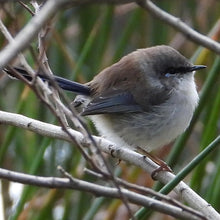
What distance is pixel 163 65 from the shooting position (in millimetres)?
3355

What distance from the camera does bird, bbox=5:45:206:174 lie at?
3186 mm

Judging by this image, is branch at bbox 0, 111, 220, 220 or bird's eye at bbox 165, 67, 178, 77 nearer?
branch at bbox 0, 111, 220, 220

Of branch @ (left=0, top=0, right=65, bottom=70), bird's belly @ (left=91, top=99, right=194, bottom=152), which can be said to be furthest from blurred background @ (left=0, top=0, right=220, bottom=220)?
branch @ (left=0, top=0, right=65, bottom=70)

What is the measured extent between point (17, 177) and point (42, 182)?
7cm

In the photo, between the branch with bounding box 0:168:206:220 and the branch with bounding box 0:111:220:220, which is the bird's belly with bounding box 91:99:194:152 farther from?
the branch with bounding box 0:168:206:220

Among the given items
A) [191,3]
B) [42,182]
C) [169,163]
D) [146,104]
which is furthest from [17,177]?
[191,3]

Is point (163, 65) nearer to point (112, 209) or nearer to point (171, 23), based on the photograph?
point (112, 209)

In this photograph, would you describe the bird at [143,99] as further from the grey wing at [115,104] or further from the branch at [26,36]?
the branch at [26,36]

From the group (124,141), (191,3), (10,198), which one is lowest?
(10,198)

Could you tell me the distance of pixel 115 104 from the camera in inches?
126

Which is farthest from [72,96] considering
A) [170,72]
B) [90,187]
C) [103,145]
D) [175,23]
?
[90,187]

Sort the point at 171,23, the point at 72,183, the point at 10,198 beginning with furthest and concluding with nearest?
1. the point at 10,198
2. the point at 171,23
3. the point at 72,183

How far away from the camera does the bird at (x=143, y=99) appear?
3.19 metres

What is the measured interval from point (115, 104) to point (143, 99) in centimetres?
16
